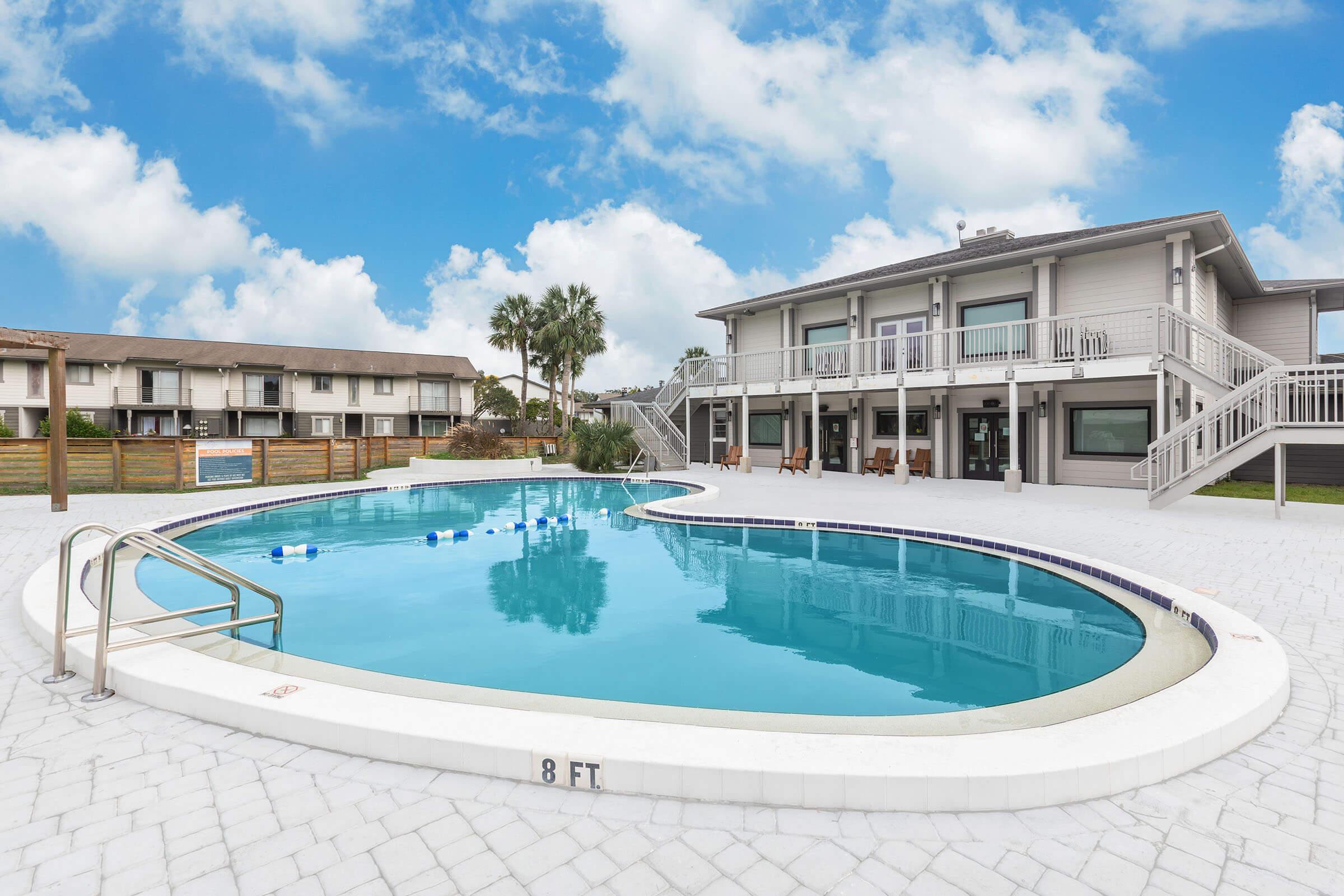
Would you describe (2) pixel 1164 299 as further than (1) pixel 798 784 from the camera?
Yes

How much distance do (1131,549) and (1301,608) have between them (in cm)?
250

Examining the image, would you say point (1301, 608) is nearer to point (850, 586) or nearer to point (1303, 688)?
point (1303, 688)

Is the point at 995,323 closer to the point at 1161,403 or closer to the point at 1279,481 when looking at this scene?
the point at 1161,403

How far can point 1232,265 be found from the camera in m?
15.0

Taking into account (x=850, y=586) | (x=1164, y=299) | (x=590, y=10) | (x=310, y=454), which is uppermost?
(x=590, y=10)

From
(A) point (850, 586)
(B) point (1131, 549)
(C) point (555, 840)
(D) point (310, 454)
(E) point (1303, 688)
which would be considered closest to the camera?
(C) point (555, 840)

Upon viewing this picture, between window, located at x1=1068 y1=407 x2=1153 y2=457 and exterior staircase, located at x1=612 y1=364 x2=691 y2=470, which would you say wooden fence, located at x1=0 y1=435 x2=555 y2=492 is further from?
window, located at x1=1068 y1=407 x2=1153 y2=457

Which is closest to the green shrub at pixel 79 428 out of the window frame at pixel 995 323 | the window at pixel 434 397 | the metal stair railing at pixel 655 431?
the window at pixel 434 397

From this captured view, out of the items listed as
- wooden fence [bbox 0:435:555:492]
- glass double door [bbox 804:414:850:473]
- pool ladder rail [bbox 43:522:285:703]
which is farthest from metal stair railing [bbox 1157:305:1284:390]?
wooden fence [bbox 0:435:555:492]

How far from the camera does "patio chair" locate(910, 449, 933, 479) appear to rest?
57.2 ft

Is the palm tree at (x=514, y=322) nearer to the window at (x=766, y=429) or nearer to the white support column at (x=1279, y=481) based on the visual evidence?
the window at (x=766, y=429)

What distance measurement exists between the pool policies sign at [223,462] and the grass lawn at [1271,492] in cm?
2252

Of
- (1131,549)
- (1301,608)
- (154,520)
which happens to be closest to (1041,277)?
(1131,549)

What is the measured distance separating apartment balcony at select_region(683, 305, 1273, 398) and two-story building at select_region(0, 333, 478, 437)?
25.4 m
